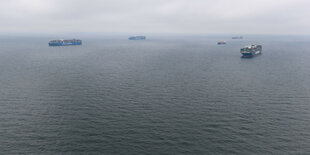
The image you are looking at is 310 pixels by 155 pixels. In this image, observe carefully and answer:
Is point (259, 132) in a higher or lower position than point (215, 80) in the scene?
lower

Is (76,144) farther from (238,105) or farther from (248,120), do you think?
(238,105)

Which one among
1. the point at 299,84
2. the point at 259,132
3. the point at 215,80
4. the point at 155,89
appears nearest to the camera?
the point at 259,132

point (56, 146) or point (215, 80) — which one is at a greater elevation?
point (215, 80)

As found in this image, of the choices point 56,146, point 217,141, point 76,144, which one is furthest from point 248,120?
point 56,146

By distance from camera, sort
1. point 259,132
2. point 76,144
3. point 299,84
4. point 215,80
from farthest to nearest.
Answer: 1. point 215,80
2. point 299,84
3. point 259,132
4. point 76,144

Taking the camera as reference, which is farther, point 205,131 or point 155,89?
point 155,89

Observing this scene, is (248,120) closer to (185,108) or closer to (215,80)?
(185,108)

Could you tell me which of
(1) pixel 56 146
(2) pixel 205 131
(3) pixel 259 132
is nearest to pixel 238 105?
(3) pixel 259 132

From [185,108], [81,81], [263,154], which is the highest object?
[81,81]

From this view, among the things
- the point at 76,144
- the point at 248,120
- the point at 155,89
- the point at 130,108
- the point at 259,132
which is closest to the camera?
the point at 76,144
